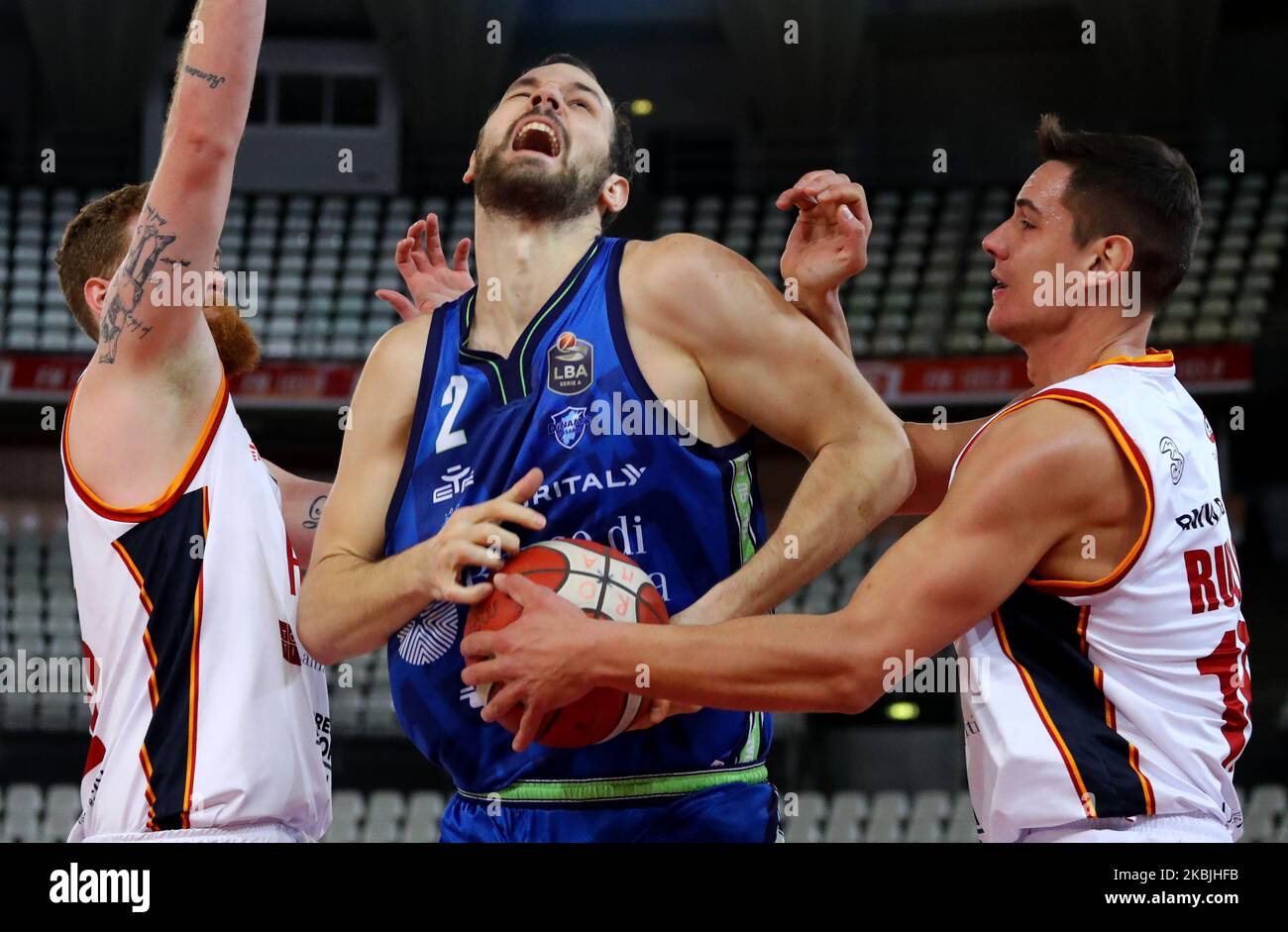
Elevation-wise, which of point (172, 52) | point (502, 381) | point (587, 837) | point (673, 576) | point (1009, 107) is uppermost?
point (172, 52)

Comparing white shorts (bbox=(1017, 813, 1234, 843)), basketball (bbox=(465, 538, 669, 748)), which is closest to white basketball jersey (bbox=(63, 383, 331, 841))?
basketball (bbox=(465, 538, 669, 748))

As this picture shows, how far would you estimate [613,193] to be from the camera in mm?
3482

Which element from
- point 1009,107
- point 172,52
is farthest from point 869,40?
point 172,52

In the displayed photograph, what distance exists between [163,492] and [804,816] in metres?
9.94

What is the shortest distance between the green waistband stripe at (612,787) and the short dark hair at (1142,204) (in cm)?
143

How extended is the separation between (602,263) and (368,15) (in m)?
15.5

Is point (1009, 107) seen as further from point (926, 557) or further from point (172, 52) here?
point (926, 557)

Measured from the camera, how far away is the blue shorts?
3.08m

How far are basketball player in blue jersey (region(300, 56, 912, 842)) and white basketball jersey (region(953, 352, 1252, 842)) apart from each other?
44cm

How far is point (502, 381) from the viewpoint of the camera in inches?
126

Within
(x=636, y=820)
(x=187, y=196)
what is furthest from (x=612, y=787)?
(x=187, y=196)

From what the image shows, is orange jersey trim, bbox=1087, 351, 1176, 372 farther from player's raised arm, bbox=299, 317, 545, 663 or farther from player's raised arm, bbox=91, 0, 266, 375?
player's raised arm, bbox=91, 0, 266, 375

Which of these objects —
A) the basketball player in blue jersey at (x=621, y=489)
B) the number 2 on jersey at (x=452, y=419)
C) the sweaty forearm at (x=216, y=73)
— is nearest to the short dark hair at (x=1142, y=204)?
the basketball player in blue jersey at (x=621, y=489)

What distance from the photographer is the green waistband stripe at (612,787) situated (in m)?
3.10
